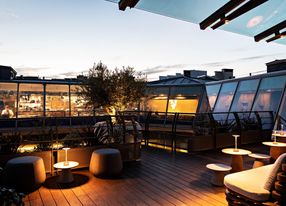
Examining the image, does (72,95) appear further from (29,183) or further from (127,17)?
(29,183)

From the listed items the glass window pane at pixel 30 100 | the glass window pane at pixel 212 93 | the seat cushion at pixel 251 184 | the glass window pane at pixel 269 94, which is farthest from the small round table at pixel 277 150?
the glass window pane at pixel 30 100

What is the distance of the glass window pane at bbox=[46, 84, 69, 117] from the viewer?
43.7 ft

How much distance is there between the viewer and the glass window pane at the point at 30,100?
12.8 meters

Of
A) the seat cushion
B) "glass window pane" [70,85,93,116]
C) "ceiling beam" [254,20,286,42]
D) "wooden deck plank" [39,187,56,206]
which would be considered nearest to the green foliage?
"glass window pane" [70,85,93,116]

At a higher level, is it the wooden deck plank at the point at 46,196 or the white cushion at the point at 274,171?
the white cushion at the point at 274,171

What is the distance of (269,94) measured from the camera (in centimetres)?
980

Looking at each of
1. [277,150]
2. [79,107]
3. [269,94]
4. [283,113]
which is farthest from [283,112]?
[79,107]

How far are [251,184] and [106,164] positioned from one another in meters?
2.73

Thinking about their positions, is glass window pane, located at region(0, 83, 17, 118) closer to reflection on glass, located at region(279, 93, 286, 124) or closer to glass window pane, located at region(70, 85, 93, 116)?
glass window pane, located at region(70, 85, 93, 116)

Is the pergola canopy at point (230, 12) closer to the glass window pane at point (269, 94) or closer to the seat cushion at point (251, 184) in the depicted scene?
the seat cushion at point (251, 184)

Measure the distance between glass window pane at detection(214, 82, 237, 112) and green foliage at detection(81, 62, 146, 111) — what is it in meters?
5.15

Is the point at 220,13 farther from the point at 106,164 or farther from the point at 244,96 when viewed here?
the point at 244,96

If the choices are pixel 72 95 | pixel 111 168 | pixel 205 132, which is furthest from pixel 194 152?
pixel 72 95

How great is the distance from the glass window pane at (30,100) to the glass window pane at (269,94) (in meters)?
12.2
